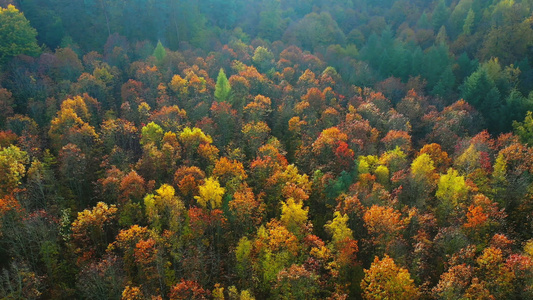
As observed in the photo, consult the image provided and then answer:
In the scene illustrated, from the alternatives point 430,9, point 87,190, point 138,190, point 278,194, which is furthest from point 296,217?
point 430,9

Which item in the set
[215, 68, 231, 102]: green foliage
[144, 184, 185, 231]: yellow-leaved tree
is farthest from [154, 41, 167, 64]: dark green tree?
[144, 184, 185, 231]: yellow-leaved tree

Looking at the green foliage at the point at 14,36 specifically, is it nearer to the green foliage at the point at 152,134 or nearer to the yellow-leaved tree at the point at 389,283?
the green foliage at the point at 152,134

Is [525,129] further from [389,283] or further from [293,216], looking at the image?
[389,283]

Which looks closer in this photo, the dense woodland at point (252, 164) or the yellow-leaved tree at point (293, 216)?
the dense woodland at point (252, 164)

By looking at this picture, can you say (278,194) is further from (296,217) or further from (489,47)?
(489,47)

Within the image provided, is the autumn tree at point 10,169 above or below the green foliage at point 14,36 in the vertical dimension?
below

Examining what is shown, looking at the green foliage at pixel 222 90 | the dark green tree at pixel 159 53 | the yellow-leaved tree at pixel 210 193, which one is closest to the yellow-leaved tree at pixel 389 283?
the yellow-leaved tree at pixel 210 193

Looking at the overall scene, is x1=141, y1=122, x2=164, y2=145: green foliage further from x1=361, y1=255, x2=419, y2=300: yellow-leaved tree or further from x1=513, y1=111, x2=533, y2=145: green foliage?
x1=513, y1=111, x2=533, y2=145: green foliage

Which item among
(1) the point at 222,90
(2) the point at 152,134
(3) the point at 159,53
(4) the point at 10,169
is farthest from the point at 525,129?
(4) the point at 10,169
